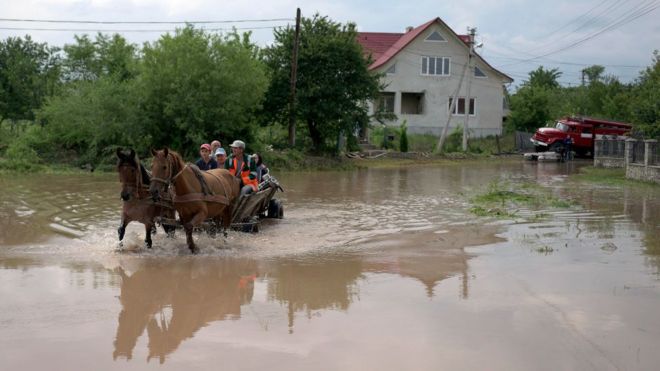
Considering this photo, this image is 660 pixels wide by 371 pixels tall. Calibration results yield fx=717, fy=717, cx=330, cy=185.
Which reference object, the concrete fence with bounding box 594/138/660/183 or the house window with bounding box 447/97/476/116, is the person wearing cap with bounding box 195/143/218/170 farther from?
the house window with bounding box 447/97/476/116

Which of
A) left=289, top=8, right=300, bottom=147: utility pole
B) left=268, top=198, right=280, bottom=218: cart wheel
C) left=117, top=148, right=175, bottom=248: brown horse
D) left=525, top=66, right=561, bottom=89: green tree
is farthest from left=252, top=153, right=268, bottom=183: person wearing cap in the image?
left=525, top=66, right=561, bottom=89: green tree

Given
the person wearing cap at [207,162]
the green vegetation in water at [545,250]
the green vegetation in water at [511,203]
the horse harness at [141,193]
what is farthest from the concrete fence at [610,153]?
the horse harness at [141,193]

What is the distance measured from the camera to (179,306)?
8492 millimetres

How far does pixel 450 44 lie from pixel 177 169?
141 ft

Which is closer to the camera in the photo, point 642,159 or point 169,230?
point 169,230

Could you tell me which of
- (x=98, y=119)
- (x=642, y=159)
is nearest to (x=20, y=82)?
(x=98, y=119)

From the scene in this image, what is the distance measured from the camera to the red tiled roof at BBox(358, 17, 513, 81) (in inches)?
1969

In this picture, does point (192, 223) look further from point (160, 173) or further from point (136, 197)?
point (160, 173)

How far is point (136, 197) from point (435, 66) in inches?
1665

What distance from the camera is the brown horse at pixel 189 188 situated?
33.8ft

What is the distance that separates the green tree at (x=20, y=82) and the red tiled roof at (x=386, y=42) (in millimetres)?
21166

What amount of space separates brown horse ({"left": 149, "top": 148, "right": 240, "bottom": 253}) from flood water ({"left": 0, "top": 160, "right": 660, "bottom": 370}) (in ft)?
2.12

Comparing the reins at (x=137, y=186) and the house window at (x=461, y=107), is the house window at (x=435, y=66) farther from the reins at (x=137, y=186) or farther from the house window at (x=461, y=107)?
the reins at (x=137, y=186)

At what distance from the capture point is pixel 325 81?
36469 millimetres
